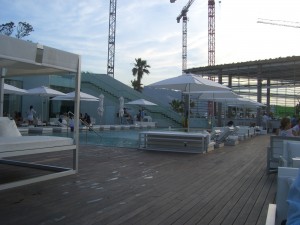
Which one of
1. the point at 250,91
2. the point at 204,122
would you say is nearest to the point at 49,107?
the point at 204,122

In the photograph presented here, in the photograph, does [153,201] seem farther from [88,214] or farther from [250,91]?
[250,91]

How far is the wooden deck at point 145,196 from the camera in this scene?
409 centimetres

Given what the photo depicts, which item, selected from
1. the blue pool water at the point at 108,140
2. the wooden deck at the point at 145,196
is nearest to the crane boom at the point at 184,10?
the blue pool water at the point at 108,140

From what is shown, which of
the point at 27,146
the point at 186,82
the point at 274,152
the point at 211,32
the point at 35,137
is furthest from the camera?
the point at 211,32

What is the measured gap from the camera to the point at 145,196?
511 cm

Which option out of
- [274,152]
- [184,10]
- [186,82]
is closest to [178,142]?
[186,82]

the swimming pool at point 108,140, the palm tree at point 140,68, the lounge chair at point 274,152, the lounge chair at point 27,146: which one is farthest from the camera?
the palm tree at point 140,68

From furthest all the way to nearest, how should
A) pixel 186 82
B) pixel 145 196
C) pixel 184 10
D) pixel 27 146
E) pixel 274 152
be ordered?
pixel 184 10 → pixel 186 82 → pixel 274 152 → pixel 27 146 → pixel 145 196

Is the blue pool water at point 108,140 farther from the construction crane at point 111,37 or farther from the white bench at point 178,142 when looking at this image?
the construction crane at point 111,37

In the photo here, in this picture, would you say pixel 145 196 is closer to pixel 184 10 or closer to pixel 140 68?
pixel 140 68

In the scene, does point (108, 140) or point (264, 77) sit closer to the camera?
point (108, 140)

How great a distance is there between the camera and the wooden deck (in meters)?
4.09

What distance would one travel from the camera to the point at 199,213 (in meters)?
4.33

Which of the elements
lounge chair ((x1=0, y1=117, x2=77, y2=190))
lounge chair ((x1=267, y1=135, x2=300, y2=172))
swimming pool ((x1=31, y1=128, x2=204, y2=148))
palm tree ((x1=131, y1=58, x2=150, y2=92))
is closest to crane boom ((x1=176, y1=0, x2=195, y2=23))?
palm tree ((x1=131, y1=58, x2=150, y2=92))
